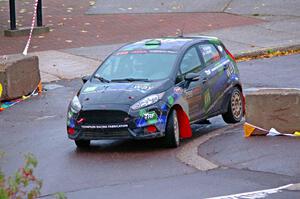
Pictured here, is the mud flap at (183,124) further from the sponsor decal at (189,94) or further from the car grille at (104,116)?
the car grille at (104,116)

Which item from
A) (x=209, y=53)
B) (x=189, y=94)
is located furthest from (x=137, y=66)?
(x=209, y=53)

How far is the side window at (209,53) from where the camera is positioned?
13.6 m

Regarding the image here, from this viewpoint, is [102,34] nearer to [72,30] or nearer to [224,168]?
[72,30]

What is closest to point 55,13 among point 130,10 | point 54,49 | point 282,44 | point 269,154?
point 130,10

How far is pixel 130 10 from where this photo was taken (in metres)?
29.2

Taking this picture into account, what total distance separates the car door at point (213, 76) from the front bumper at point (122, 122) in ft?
4.69

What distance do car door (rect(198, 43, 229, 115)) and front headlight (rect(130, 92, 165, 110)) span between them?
132 centimetres

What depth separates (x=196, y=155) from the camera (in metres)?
11.6

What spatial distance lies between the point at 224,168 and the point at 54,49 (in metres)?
12.9

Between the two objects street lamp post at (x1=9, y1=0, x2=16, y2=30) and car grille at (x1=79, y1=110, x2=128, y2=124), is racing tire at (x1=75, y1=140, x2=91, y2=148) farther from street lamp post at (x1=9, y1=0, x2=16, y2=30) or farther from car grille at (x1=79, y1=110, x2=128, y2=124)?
street lamp post at (x1=9, y1=0, x2=16, y2=30)

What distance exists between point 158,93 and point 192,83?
0.91m

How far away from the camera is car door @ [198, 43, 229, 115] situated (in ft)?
43.5

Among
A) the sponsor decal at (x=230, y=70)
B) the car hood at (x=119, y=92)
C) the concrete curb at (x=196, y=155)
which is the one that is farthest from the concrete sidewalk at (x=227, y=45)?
the concrete curb at (x=196, y=155)

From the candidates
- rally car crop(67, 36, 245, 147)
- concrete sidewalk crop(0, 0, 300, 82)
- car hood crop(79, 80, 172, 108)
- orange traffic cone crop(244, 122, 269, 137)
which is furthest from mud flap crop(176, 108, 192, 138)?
concrete sidewalk crop(0, 0, 300, 82)
